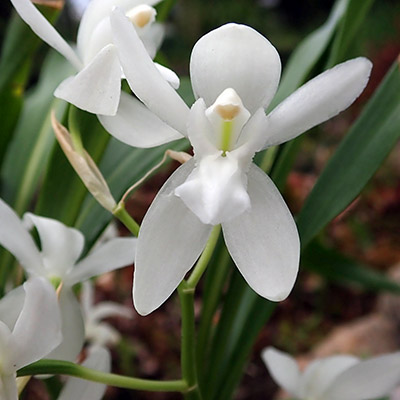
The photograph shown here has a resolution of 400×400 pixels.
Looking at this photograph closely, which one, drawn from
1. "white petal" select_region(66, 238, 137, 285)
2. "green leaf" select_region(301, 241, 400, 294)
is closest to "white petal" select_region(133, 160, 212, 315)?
"white petal" select_region(66, 238, 137, 285)

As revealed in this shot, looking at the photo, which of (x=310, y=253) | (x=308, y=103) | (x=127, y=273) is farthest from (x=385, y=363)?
(x=127, y=273)

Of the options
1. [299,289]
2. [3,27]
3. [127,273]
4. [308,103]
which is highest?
[308,103]

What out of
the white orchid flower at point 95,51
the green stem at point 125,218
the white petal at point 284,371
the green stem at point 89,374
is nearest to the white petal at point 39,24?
the white orchid flower at point 95,51

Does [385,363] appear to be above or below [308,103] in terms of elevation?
below

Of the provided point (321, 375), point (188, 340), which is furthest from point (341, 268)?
point (188, 340)

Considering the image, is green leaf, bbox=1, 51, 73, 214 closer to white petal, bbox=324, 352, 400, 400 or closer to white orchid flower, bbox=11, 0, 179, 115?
white orchid flower, bbox=11, 0, 179, 115

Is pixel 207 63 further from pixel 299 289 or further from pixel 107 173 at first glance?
pixel 299 289

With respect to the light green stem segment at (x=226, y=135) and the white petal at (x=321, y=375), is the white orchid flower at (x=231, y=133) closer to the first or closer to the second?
the light green stem segment at (x=226, y=135)
